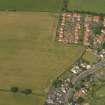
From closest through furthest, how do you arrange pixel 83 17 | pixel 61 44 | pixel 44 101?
pixel 44 101 < pixel 61 44 < pixel 83 17

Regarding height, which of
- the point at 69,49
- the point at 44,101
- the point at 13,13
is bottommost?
the point at 44,101

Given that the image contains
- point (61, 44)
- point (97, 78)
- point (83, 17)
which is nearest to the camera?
point (97, 78)

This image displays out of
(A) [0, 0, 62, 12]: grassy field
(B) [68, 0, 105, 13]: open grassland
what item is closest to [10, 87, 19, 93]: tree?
(A) [0, 0, 62, 12]: grassy field

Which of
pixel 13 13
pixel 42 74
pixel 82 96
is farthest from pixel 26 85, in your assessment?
pixel 13 13

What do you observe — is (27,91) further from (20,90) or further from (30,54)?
(30,54)

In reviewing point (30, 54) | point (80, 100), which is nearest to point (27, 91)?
point (80, 100)

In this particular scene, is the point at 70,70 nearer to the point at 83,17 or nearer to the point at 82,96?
the point at 82,96

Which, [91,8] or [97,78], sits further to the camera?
[91,8]

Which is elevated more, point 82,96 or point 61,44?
point 61,44
